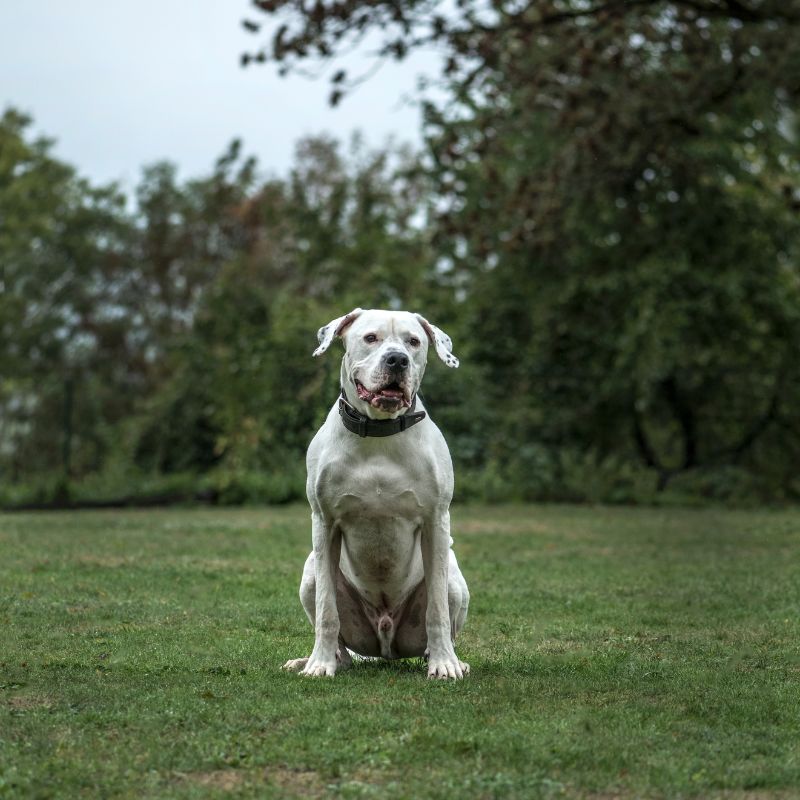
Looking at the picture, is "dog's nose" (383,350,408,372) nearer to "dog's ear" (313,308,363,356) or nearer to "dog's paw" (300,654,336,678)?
"dog's ear" (313,308,363,356)

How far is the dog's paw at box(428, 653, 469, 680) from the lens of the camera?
602 centimetres

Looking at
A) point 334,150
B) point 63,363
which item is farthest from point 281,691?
point 334,150

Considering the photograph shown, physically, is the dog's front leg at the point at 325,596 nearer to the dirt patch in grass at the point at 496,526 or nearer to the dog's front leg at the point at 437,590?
the dog's front leg at the point at 437,590

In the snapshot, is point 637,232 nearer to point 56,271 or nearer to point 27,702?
point 27,702

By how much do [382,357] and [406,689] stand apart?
148cm

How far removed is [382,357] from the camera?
5926 mm

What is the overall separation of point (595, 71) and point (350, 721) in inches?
587

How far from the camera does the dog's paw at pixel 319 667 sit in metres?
6.03

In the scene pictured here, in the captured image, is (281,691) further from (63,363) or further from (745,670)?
(63,363)

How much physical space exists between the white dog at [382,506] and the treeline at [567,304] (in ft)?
33.4

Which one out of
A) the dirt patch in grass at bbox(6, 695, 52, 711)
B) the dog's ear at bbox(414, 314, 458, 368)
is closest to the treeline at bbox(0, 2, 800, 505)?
the dog's ear at bbox(414, 314, 458, 368)

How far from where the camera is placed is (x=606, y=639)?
7.29 meters

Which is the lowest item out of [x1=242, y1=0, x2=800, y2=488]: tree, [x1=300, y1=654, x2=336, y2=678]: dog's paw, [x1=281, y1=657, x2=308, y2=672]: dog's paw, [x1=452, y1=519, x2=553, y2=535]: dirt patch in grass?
[x1=281, y1=657, x2=308, y2=672]: dog's paw

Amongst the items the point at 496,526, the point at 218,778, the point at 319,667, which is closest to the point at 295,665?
the point at 319,667
